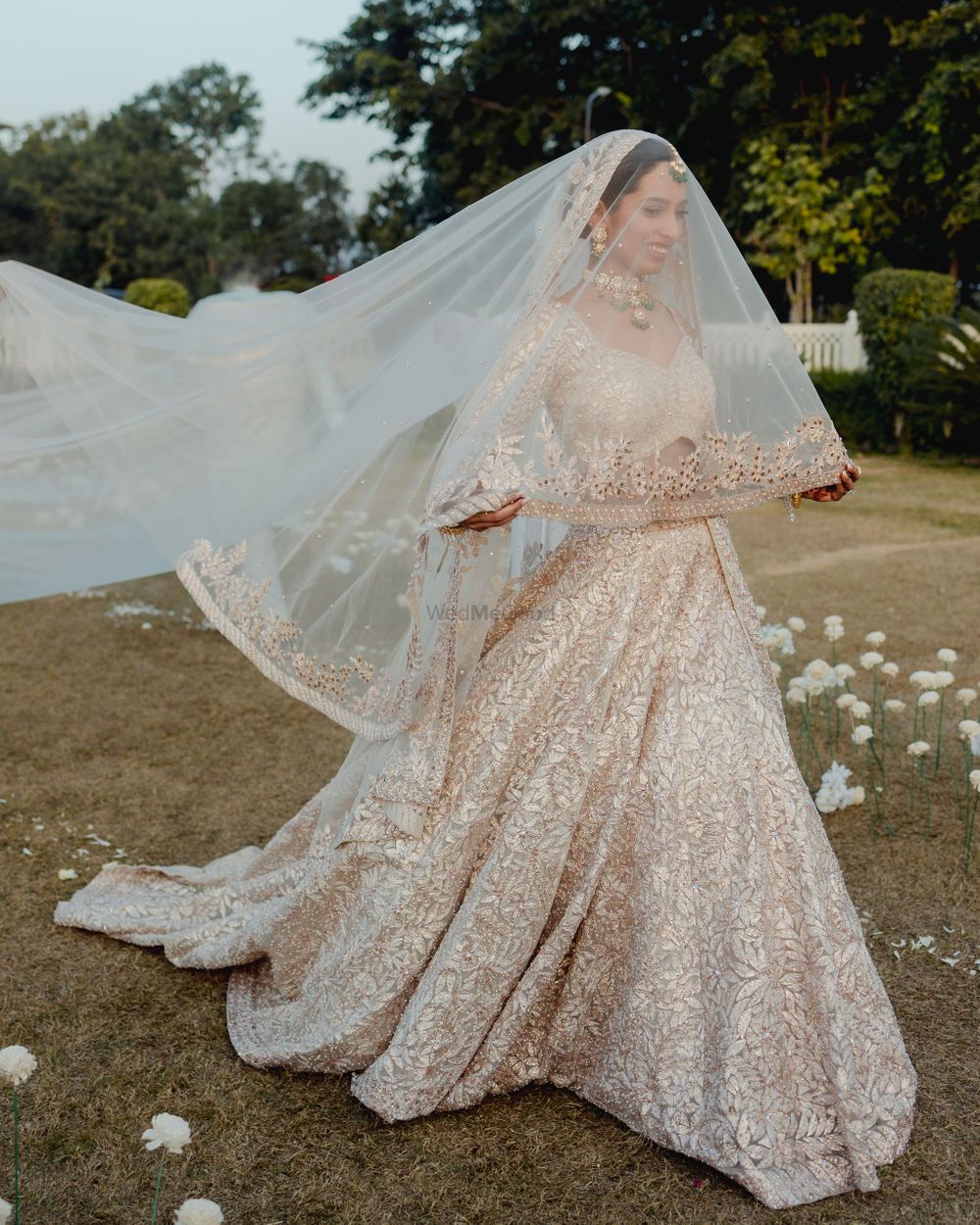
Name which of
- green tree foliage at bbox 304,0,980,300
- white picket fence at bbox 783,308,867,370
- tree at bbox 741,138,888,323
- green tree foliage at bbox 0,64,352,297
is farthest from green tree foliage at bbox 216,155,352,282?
white picket fence at bbox 783,308,867,370

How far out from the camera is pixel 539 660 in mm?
2812

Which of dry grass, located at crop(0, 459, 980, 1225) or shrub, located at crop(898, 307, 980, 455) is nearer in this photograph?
dry grass, located at crop(0, 459, 980, 1225)

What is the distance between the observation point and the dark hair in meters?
2.83

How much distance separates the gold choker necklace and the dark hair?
184 millimetres

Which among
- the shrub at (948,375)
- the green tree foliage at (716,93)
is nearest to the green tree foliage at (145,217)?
the green tree foliage at (716,93)

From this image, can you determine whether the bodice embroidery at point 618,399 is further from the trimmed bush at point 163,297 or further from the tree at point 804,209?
the tree at point 804,209

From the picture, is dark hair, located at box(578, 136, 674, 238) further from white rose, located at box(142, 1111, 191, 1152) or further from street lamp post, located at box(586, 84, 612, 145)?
street lamp post, located at box(586, 84, 612, 145)

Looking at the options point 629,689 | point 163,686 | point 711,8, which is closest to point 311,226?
point 711,8

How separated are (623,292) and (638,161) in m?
0.29

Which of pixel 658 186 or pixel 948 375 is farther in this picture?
pixel 948 375

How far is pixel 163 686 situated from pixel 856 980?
4.41 meters

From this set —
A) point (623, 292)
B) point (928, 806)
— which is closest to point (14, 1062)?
point (623, 292)

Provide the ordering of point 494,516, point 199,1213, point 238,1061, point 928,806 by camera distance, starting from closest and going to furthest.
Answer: point 199,1213, point 494,516, point 238,1061, point 928,806

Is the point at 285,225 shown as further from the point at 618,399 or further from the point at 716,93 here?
the point at 618,399
